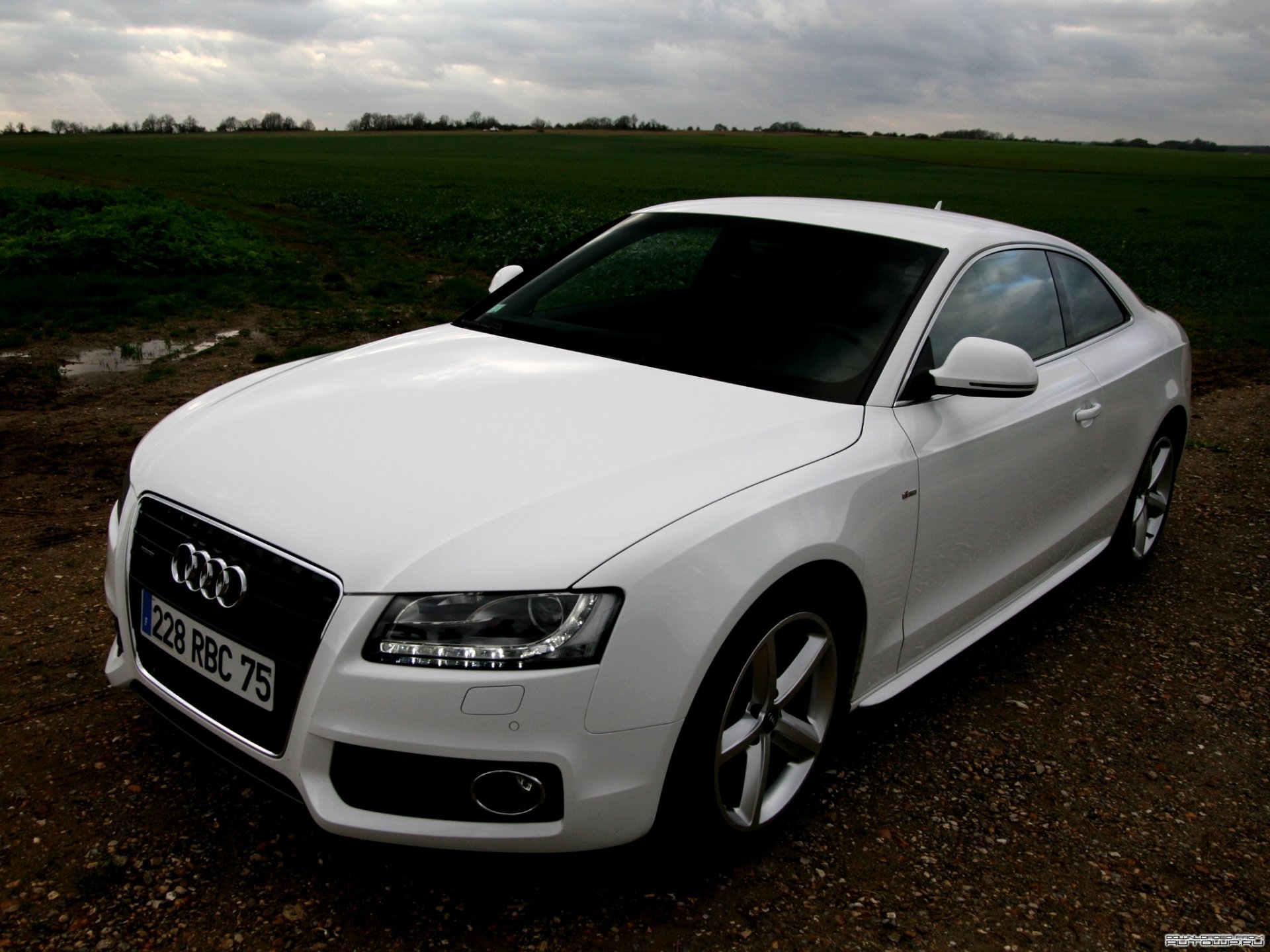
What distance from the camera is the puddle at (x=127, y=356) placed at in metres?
7.95

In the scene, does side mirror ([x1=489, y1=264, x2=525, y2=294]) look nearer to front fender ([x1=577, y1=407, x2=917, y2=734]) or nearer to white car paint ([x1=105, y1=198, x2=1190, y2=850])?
white car paint ([x1=105, y1=198, x2=1190, y2=850])

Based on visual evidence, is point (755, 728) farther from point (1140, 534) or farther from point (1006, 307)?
point (1140, 534)

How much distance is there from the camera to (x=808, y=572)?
8.18 ft

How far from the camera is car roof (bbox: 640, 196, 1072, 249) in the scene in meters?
3.45

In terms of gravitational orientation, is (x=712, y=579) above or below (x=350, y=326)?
above

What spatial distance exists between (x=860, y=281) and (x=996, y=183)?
5330cm

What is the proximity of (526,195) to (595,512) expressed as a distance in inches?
1319

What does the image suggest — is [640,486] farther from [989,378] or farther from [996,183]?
[996,183]

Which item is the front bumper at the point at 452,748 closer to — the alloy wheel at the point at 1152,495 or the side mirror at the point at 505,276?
the side mirror at the point at 505,276

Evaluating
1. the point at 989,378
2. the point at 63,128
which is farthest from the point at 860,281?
the point at 63,128

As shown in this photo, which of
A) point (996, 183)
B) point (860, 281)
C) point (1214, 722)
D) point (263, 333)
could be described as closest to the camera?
point (860, 281)

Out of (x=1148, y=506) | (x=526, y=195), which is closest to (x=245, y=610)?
(x=1148, y=506)

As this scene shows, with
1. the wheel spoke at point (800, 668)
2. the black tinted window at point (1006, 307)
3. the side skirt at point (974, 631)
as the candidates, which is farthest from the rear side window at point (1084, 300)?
the wheel spoke at point (800, 668)

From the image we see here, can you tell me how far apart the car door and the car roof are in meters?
0.09
